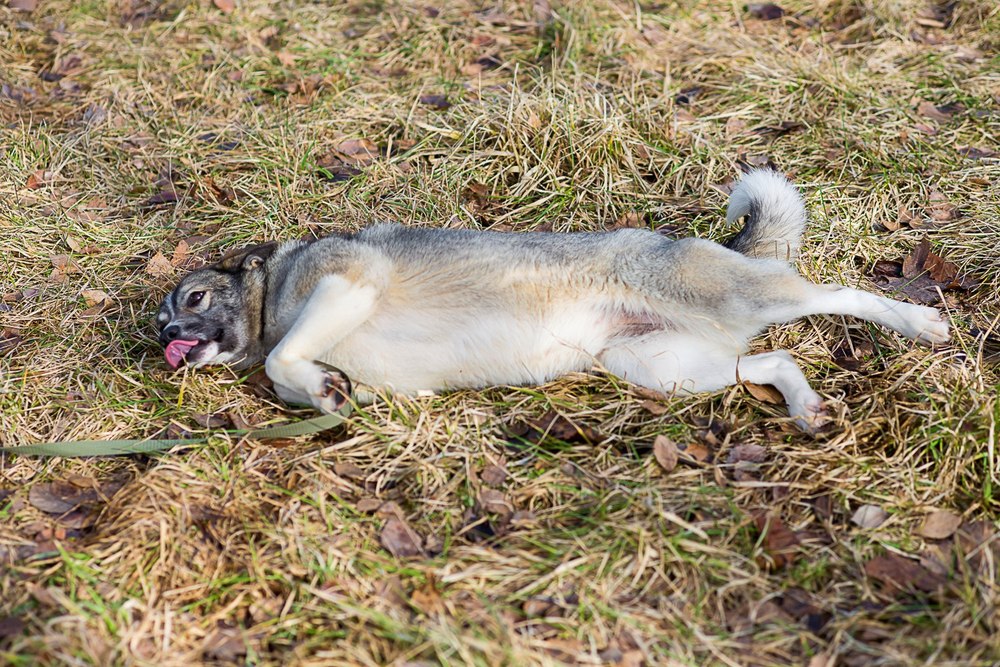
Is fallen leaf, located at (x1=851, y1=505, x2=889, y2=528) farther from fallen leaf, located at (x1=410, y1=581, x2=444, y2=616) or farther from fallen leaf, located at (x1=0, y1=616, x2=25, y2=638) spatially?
fallen leaf, located at (x1=0, y1=616, x2=25, y2=638)

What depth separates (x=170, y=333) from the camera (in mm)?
4555

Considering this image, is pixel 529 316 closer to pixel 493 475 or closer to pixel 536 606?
pixel 493 475

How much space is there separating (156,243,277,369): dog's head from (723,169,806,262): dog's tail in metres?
2.59

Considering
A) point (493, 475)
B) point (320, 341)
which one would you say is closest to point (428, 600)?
point (493, 475)

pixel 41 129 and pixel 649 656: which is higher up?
pixel 41 129

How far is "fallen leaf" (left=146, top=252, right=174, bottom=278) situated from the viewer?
545cm

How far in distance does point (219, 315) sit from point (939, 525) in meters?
3.48

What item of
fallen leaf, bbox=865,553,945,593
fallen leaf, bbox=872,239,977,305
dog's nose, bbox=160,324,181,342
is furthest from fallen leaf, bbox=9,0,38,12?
fallen leaf, bbox=865,553,945,593

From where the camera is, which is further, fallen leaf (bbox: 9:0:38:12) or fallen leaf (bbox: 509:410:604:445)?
fallen leaf (bbox: 9:0:38:12)

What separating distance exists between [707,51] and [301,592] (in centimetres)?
540

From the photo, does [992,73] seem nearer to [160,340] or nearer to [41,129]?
[160,340]

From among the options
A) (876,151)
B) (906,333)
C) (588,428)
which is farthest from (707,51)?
(588,428)

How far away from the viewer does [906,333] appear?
4465 millimetres

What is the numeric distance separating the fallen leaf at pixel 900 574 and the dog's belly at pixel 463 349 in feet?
5.25
